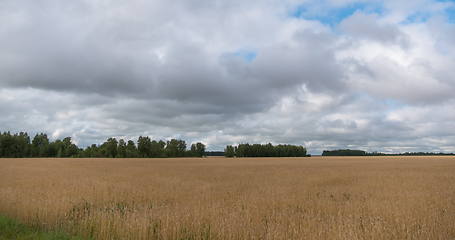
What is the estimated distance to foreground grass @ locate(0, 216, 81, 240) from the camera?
34.0ft

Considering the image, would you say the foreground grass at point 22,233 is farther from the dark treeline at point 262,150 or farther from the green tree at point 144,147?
the dark treeline at point 262,150

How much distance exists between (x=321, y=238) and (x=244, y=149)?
162856 millimetres

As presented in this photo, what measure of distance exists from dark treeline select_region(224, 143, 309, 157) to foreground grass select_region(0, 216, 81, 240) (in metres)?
161

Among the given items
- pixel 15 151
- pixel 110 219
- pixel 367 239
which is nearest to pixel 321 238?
pixel 367 239

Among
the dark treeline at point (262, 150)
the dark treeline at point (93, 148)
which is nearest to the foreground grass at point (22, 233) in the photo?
the dark treeline at point (93, 148)

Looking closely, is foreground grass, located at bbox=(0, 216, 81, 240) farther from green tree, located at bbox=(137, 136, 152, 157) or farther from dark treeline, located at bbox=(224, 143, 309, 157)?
dark treeline, located at bbox=(224, 143, 309, 157)

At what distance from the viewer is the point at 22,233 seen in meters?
11.0

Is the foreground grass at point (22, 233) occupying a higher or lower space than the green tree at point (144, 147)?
lower

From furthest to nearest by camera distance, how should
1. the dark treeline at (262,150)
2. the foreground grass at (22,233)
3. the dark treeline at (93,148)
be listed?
the dark treeline at (262,150)
the dark treeline at (93,148)
the foreground grass at (22,233)

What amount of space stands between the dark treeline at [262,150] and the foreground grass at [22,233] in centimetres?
16071

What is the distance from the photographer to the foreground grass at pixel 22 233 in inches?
408

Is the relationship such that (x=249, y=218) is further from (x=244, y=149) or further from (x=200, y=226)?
(x=244, y=149)

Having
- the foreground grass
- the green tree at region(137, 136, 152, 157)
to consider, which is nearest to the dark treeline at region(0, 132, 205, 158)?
the green tree at region(137, 136, 152, 157)

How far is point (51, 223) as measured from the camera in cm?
1256
